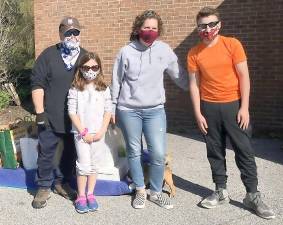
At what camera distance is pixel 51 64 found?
4512 mm

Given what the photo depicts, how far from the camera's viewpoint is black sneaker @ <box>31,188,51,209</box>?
467cm

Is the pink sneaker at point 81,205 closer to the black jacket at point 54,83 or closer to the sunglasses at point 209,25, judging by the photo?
the black jacket at point 54,83

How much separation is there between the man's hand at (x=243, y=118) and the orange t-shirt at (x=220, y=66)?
142 millimetres

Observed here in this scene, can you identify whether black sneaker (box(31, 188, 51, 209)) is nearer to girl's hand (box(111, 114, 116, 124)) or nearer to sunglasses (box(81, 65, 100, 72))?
girl's hand (box(111, 114, 116, 124))

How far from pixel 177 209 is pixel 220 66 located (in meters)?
1.48

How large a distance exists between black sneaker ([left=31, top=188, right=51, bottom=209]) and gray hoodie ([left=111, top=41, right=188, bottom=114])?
124 centimetres

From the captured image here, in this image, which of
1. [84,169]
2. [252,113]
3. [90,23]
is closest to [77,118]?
[84,169]

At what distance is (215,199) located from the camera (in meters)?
4.53

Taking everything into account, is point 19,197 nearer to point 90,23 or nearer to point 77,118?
point 77,118

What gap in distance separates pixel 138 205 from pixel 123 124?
825 millimetres

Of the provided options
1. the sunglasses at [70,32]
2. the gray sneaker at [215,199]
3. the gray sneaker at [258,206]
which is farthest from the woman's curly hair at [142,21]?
the gray sneaker at [258,206]

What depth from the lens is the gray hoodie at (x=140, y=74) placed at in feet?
14.2

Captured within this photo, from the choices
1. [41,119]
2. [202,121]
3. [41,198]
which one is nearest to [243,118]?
[202,121]

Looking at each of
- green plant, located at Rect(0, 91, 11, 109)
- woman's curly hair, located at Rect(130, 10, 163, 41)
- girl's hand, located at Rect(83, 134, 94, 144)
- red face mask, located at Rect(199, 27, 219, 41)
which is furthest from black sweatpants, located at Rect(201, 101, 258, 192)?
green plant, located at Rect(0, 91, 11, 109)
